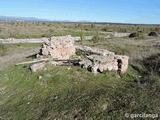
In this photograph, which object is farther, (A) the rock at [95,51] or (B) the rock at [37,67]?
(A) the rock at [95,51]

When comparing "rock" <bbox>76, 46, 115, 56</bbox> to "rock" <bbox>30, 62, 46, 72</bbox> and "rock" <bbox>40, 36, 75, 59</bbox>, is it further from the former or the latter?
"rock" <bbox>30, 62, 46, 72</bbox>

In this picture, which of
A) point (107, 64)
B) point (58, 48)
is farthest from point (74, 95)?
point (58, 48)

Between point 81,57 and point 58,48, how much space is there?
2559 mm

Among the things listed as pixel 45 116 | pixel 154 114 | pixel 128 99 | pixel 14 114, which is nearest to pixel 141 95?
pixel 128 99

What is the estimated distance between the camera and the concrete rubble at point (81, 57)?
1280 cm

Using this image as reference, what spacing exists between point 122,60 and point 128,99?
521 centimetres

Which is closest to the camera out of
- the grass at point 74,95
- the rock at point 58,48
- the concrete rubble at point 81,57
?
the grass at point 74,95

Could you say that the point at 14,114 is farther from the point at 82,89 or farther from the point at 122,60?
the point at 122,60

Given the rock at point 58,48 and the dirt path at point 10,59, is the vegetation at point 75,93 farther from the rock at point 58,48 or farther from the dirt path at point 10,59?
the dirt path at point 10,59

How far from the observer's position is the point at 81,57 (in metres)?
17.5

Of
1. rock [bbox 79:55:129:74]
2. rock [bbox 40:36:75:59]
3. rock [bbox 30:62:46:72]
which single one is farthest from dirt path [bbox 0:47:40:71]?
rock [bbox 79:55:129:74]

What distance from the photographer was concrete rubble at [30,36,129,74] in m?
12.8

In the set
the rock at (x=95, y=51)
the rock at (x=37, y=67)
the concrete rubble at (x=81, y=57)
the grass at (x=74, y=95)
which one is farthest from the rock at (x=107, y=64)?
the rock at (x=37, y=67)

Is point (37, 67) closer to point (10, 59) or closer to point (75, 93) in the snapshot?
point (75, 93)
